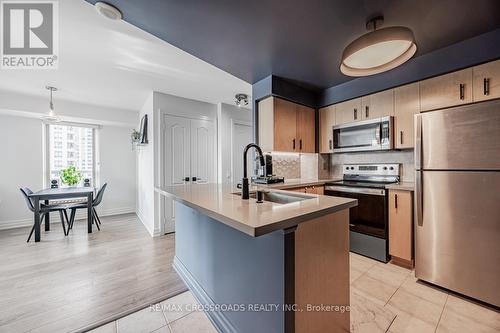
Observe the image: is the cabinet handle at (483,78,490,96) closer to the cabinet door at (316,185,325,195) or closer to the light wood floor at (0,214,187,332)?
the cabinet door at (316,185,325,195)

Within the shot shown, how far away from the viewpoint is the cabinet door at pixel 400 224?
2.19 m

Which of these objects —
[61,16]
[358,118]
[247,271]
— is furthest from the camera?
[358,118]

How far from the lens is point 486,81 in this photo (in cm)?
189

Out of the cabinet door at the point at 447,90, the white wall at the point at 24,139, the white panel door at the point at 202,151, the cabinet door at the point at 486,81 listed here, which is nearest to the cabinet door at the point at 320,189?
the cabinet door at the point at 447,90

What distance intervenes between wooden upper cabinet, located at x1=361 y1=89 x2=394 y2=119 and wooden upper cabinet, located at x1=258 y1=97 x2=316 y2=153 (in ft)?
2.60

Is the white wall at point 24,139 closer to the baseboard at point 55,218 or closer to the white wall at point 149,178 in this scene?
the baseboard at point 55,218

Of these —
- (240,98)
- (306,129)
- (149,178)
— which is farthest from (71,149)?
(306,129)

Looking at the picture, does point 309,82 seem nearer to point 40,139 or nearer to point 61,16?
point 61,16

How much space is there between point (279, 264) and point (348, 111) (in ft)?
8.80

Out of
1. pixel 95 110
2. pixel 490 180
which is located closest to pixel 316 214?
pixel 490 180

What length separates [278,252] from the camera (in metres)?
1.03

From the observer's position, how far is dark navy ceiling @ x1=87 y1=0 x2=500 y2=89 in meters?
1.51

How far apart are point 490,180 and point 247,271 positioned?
78.5 inches

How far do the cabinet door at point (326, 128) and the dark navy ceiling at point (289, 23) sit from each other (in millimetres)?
1044
